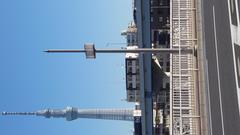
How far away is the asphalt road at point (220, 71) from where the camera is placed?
888 inches

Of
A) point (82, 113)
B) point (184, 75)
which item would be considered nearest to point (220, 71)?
point (184, 75)

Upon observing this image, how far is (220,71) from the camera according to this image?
2525 cm

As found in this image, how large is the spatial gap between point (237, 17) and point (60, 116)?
17786 centimetres

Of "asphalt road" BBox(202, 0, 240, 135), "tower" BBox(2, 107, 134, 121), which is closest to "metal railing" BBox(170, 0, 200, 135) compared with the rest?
"asphalt road" BBox(202, 0, 240, 135)

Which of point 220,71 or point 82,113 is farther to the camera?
point 82,113

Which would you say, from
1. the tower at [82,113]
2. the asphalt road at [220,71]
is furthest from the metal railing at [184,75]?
the tower at [82,113]

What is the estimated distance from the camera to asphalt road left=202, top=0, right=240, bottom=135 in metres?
22.6

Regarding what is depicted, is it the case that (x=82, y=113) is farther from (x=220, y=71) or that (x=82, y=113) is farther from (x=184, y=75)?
(x=220, y=71)

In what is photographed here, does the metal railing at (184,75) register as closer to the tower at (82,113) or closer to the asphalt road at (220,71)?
the asphalt road at (220,71)

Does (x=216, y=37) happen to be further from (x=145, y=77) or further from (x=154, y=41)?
(x=154, y=41)

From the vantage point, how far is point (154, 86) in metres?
68.6

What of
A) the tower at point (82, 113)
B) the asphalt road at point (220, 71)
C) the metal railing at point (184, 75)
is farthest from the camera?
the tower at point (82, 113)

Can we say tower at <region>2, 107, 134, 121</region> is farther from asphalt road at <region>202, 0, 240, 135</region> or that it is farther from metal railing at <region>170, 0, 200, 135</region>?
asphalt road at <region>202, 0, 240, 135</region>

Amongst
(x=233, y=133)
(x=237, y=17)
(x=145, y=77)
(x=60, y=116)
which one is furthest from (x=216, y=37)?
(x=60, y=116)
